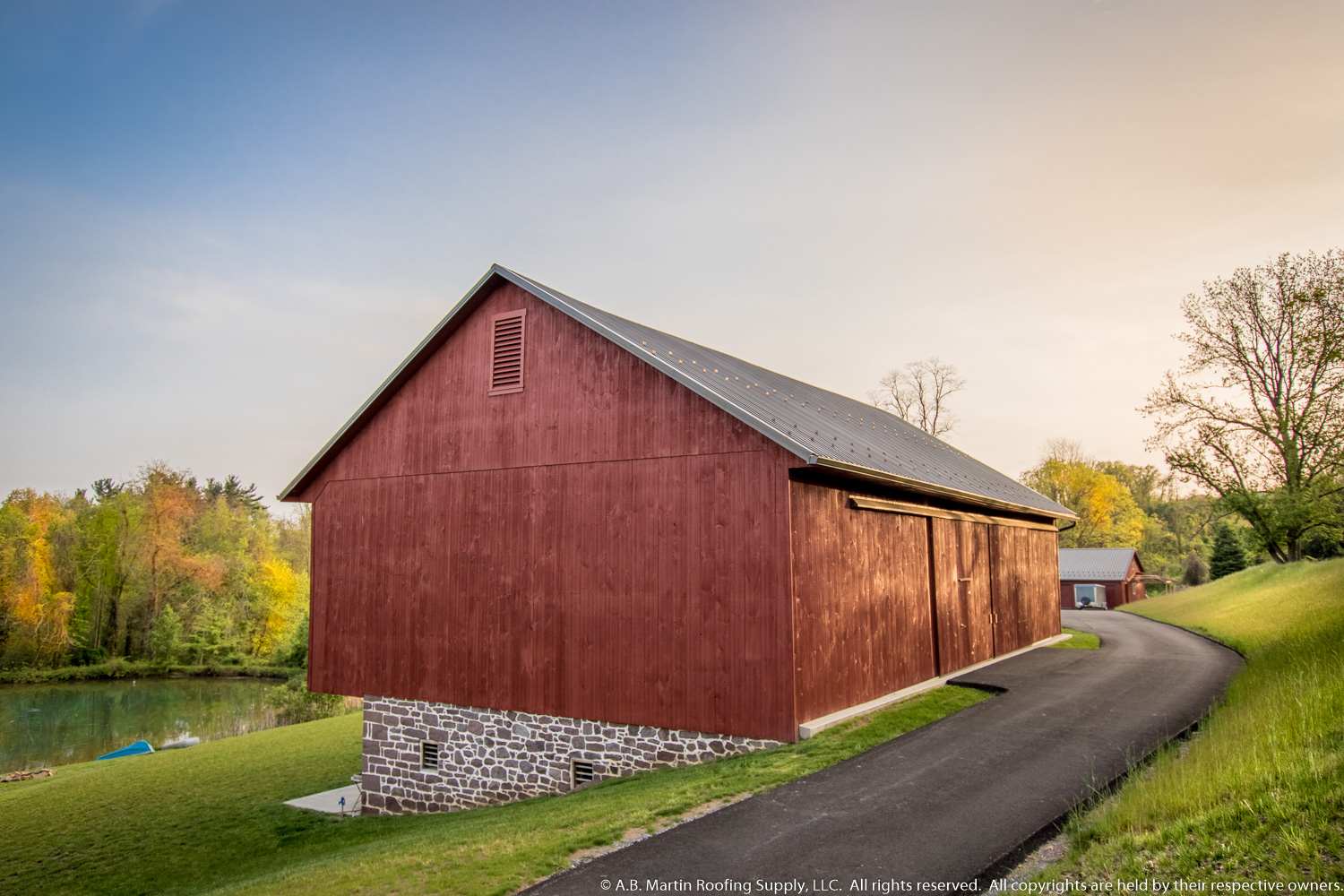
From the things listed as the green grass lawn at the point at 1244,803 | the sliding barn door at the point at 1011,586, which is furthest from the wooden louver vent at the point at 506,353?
the sliding barn door at the point at 1011,586

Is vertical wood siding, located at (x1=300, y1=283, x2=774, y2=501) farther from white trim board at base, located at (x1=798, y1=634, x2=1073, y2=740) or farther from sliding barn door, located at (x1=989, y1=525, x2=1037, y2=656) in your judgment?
sliding barn door, located at (x1=989, y1=525, x2=1037, y2=656)

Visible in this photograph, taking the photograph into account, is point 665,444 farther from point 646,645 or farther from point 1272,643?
point 1272,643

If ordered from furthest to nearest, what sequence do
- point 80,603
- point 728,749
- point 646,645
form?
point 80,603
point 646,645
point 728,749

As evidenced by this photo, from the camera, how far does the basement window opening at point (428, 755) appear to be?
13625 mm

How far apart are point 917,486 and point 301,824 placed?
12.6 meters

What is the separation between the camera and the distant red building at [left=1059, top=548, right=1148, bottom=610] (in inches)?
1943

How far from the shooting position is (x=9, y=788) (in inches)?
784

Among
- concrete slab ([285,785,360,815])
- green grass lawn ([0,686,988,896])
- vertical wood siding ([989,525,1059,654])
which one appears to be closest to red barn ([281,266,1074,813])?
green grass lawn ([0,686,988,896])

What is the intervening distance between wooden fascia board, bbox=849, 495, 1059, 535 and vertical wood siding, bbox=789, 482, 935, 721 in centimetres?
15

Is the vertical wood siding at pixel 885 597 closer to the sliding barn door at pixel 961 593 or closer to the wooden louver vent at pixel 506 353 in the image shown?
the sliding barn door at pixel 961 593

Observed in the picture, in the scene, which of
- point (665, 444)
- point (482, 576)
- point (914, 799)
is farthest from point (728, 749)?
point (482, 576)

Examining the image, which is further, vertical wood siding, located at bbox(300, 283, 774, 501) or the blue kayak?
the blue kayak

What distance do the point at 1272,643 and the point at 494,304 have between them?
17131 millimetres

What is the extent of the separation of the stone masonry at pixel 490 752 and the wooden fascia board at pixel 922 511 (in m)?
4.10
